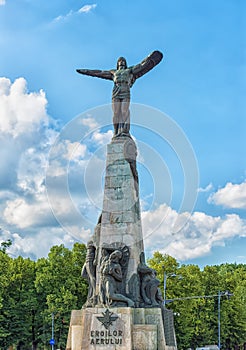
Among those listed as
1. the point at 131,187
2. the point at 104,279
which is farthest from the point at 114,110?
the point at 104,279

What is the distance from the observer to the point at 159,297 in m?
22.4

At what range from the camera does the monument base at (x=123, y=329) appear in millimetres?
20750

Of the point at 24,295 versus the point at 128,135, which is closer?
the point at 128,135

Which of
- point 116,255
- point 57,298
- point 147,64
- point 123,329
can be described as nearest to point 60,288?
point 57,298

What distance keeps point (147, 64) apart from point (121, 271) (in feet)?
26.0

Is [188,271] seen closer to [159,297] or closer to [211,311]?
[211,311]

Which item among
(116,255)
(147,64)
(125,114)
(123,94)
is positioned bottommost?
(116,255)

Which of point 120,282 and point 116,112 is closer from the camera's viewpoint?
point 120,282

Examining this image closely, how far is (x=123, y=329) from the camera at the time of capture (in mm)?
20875

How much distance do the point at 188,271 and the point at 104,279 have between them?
112ft

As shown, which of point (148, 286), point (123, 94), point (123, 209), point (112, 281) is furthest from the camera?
point (123, 94)

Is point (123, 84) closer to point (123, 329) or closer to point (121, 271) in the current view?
point (121, 271)

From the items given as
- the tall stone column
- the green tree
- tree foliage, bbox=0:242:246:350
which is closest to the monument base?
the tall stone column

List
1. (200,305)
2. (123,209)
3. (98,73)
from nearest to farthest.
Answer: (123,209) → (98,73) → (200,305)
